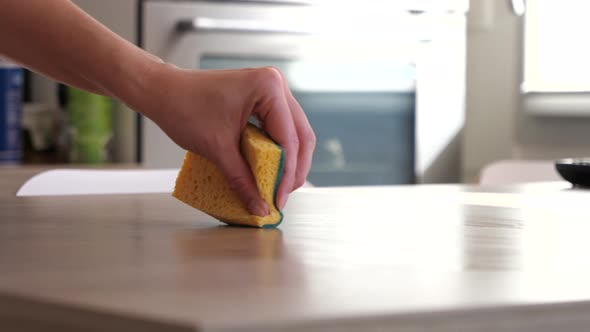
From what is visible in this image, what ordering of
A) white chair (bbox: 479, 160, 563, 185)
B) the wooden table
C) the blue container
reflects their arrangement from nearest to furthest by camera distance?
the wooden table, white chair (bbox: 479, 160, 563, 185), the blue container

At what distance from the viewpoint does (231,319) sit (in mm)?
335

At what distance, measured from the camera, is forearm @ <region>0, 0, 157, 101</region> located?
2.46 ft

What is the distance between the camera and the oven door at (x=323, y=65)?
218 centimetres

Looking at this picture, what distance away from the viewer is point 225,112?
73cm

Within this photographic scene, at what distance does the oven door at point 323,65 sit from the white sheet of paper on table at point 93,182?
0.75 meters

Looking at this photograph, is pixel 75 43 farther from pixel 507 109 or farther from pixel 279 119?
pixel 507 109

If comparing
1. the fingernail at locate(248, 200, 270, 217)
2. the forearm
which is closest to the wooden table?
the fingernail at locate(248, 200, 270, 217)

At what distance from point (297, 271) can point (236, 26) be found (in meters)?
1.79

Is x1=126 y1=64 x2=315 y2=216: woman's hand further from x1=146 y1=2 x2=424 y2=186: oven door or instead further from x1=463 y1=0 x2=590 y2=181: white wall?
x1=463 y1=0 x2=590 y2=181: white wall

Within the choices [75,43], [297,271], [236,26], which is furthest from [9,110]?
[297,271]

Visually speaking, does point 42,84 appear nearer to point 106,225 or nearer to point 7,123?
point 7,123

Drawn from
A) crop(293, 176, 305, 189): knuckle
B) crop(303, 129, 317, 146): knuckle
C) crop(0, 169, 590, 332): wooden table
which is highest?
crop(303, 129, 317, 146): knuckle

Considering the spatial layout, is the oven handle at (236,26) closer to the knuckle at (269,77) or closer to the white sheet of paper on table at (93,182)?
the white sheet of paper on table at (93,182)

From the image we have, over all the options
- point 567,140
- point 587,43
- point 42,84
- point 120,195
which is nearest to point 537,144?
point 567,140
